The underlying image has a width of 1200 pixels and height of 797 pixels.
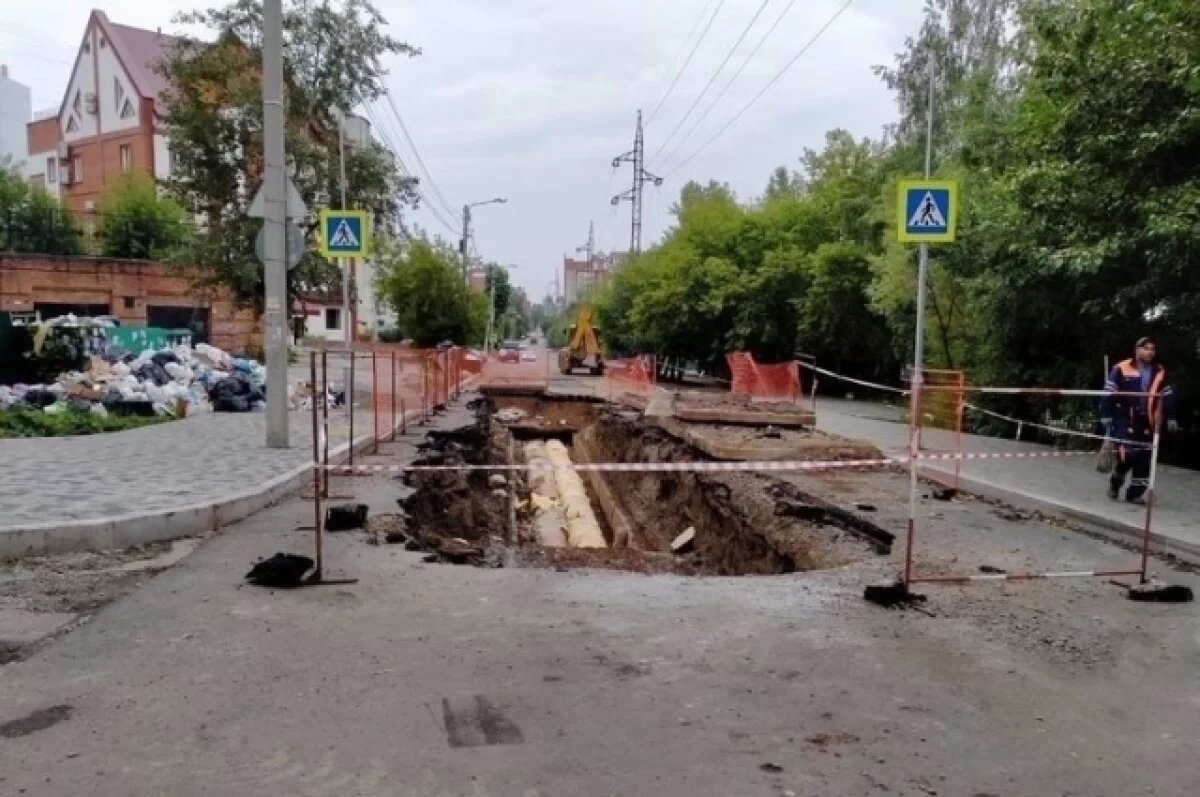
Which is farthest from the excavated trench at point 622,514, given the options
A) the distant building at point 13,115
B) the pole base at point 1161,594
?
the distant building at point 13,115

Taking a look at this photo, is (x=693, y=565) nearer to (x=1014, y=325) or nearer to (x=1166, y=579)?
Answer: (x=1166, y=579)

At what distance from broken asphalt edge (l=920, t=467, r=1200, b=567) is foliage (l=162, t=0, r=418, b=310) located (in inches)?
566

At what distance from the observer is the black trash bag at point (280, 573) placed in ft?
19.1

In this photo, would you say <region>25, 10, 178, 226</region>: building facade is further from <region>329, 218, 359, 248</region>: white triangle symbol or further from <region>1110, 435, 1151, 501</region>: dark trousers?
<region>1110, 435, 1151, 501</region>: dark trousers

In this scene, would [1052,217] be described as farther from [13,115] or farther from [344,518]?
[13,115]

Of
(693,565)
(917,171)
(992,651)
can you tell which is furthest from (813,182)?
(992,651)

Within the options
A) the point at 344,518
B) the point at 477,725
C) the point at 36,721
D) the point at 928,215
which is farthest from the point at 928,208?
the point at 36,721

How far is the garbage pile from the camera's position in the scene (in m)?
16.4

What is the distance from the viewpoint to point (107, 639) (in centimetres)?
481

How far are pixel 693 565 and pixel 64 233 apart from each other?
3780 cm

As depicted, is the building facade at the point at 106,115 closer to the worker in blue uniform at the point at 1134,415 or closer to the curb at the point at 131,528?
the curb at the point at 131,528

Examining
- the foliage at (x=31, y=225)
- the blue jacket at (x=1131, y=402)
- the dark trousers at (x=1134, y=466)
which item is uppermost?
the foliage at (x=31, y=225)

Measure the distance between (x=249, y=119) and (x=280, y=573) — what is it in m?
15.8

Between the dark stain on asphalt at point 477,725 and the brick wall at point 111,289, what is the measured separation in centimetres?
2932
